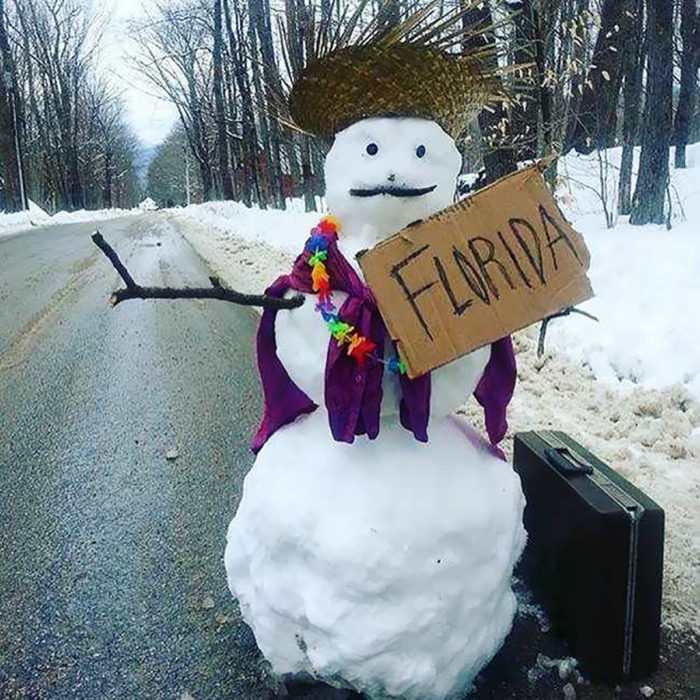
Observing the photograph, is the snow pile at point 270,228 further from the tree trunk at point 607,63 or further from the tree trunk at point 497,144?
the tree trunk at point 607,63

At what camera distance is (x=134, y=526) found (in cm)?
302

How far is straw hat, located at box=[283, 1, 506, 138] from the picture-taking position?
193 cm

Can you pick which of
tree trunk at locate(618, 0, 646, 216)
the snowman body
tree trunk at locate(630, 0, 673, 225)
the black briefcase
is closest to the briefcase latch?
the black briefcase

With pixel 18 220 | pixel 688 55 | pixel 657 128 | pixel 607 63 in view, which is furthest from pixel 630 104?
pixel 18 220

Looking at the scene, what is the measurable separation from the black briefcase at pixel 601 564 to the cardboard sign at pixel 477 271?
62cm

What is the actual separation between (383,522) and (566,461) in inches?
28.3

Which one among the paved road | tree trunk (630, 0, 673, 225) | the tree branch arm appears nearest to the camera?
the tree branch arm

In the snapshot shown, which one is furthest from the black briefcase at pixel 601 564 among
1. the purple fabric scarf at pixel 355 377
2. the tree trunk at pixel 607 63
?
the tree trunk at pixel 607 63

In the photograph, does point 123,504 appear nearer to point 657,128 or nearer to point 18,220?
point 657,128

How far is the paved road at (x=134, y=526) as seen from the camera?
2.10 meters

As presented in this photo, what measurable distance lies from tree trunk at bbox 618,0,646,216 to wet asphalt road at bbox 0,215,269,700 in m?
4.59

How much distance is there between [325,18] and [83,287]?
753cm

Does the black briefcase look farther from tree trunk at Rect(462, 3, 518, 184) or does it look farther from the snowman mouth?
tree trunk at Rect(462, 3, 518, 184)

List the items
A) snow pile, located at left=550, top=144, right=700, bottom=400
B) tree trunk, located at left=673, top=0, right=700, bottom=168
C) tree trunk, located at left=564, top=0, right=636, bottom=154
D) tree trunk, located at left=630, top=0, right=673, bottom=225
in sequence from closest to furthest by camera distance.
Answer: snow pile, located at left=550, top=144, right=700, bottom=400, tree trunk, located at left=630, top=0, right=673, bottom=225, tree trunk, located at left=564, top=0, right=636, bottom=154, tree trunk, located at left=673, top=0, right=700, bottom=168
